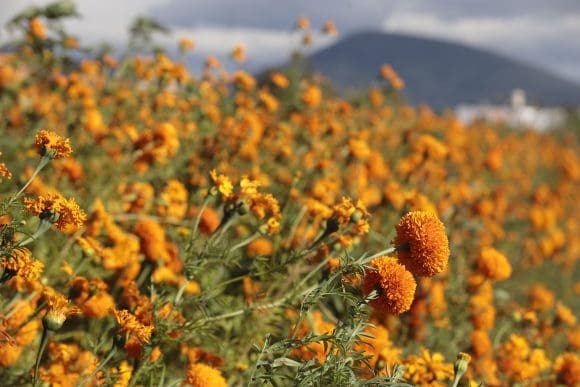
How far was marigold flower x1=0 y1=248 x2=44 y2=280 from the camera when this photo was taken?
5.06 feet

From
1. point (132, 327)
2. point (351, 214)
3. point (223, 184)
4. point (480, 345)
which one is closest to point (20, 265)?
point (132, 327)

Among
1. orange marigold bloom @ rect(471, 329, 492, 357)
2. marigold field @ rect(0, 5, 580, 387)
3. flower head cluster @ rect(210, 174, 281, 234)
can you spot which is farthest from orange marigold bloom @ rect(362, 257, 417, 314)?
orange marigold bloom @ rect(471, 329, 492, 357)

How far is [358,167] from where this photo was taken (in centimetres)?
498

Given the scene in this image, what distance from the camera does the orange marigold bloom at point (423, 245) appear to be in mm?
1738

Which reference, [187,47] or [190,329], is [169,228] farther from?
[187,47]

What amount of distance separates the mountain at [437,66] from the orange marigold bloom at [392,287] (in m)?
72.0

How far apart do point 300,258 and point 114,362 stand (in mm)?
653

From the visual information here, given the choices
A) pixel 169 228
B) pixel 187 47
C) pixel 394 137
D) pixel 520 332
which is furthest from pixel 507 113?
pixel 169 228

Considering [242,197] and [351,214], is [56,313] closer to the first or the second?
Result: [242,197]

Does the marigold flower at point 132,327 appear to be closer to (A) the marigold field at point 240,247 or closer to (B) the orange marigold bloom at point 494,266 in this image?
(A) the marigold field at point 240,247

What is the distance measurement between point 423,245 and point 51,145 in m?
1.00

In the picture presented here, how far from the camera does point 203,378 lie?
6.39 ft

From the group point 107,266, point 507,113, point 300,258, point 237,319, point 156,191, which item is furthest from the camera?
point 507,113

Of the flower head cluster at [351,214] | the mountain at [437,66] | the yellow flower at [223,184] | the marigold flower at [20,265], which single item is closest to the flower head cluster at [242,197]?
the yellow flower at [223,184]
